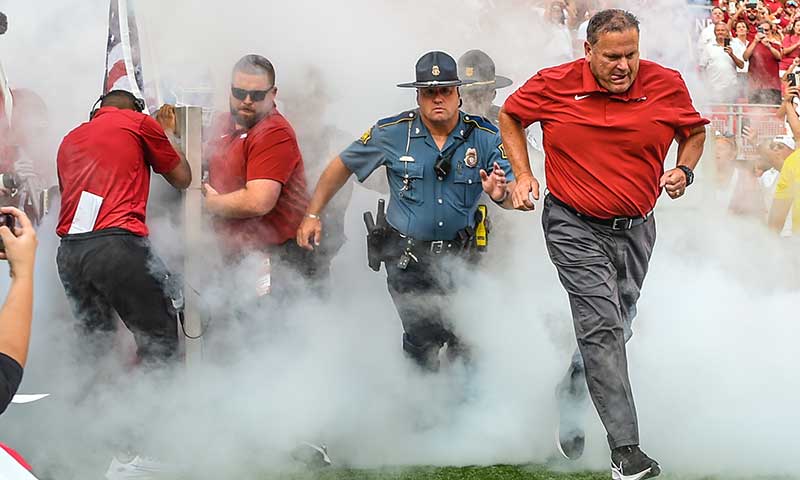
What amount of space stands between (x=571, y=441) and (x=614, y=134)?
136 centimetres

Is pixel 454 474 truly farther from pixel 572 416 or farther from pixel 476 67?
pixel 476 67

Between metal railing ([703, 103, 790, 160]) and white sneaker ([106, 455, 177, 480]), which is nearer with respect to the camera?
white sneaker ([106, 455, 177, 480])

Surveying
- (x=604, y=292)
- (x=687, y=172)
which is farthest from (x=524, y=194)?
(x=687, y=172)

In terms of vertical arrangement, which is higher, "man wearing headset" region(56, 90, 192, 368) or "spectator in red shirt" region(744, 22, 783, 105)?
"spectator in red shirt" region(744, 22, 783, 105)

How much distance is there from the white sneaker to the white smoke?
12 centimetres

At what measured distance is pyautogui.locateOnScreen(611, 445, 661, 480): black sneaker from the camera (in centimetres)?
420

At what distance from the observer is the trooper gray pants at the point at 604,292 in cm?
436

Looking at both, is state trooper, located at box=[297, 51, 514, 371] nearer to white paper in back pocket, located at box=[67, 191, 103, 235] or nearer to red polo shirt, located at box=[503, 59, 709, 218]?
red polo shirt, located at box=[503, 59, 709, 218]

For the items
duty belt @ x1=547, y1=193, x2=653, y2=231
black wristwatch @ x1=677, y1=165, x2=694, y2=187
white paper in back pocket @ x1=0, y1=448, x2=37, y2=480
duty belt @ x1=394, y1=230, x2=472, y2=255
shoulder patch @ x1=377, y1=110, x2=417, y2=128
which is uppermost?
shoulder patch @ x1=377, y1=110, x2=417, y2=128

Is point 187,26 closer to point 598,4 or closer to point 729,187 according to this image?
point 598,4

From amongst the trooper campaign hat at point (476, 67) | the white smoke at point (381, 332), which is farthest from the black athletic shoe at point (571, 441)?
the trooper campaign hat at point (476, 67)

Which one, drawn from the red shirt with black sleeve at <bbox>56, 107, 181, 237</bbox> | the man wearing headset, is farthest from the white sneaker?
the red shirt with black sleeve at <bbox>56, 107, 181, 237</bbox>

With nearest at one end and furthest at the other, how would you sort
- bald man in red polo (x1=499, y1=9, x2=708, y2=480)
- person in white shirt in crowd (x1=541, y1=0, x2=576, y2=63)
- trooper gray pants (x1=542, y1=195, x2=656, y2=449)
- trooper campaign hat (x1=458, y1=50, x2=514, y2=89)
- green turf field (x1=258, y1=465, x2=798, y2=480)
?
1. trooper gray pants (x1=542, y1=195, x2=656, y2=449)
2. bald man in red polo (x1=499, y1=9, x2=708, y2=480)
3. green turf field (x1=258, y1=465, x2=798, y2=480)
4. trooper campaign hat (x1=458, y1=50, x2=514, y2=89)
5. person in white shirt in crowd (x1=541, y1=0, x2=576, y2=63)

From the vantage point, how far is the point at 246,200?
17.5 ft
